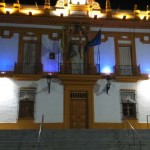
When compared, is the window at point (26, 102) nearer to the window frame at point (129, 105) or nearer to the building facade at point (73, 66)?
the building facade at point (73, 66)

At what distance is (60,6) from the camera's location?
2305 centimetres

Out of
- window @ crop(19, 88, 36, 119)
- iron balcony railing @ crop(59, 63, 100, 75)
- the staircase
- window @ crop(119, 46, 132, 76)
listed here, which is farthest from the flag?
the staircase

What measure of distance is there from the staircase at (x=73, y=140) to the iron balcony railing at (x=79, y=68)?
545cm

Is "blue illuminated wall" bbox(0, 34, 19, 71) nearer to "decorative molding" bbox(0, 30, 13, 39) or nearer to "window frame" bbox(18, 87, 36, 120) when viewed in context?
"decorative molding" bbox(0, 30, 13, 39)

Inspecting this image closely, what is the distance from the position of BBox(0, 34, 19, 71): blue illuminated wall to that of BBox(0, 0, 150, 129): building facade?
0.21 ft

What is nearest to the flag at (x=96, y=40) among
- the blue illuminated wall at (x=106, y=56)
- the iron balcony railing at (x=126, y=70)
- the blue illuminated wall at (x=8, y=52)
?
the blue illuminated wall at (x=106, y=56)

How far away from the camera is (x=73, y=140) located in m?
15.6

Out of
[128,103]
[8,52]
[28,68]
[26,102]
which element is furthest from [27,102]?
[128,103]

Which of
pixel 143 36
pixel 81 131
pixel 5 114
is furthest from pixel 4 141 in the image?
pixel 143 36

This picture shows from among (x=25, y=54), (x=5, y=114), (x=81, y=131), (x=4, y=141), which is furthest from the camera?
(x=25, y=54)

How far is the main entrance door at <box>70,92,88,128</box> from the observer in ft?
68.6

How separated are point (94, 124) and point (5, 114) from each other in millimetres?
5594

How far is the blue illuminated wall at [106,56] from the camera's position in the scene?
21.9 meters

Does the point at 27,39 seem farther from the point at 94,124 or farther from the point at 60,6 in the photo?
the point at 94,124
